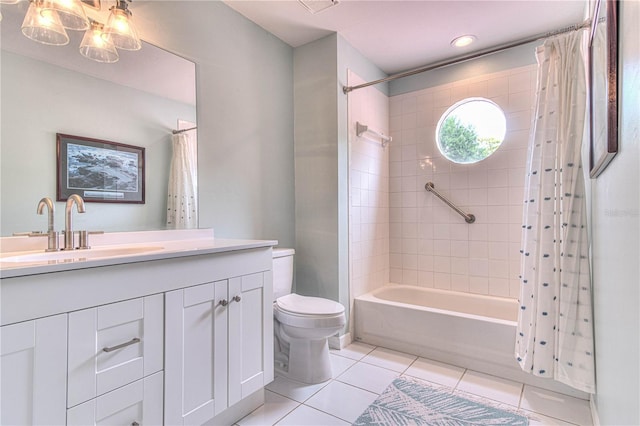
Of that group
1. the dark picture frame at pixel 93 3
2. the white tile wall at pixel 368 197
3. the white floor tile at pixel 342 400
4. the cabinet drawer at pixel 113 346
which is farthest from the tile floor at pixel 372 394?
the dark picture frame at pixel 93 3

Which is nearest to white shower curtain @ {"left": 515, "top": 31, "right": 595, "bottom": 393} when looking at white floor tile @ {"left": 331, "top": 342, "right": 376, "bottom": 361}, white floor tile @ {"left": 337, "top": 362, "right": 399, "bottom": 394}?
white floor tile @ {"left": 337, "top": 362, "right": 399, "bottom": 394}

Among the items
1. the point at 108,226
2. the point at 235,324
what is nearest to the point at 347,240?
the point at 235,324

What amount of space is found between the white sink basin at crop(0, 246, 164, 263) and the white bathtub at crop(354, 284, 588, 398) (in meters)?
1.66

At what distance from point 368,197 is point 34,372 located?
2.30 metres

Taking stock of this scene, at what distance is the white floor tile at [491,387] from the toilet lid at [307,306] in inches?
33.5

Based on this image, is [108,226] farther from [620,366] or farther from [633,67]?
[620,366]

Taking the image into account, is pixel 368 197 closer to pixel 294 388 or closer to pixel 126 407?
pixel 294 388

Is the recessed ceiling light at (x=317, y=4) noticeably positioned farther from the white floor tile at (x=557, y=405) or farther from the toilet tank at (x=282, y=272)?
the white floor tile at (x=557, y=405)

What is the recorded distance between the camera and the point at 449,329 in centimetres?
209

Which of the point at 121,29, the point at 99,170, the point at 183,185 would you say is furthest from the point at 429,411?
the point at 121,29

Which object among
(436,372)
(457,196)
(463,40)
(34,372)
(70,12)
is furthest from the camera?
(457,196)

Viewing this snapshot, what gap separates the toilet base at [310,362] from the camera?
1.88 meters

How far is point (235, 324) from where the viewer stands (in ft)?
4.68

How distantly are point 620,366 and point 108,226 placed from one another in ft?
6.61
